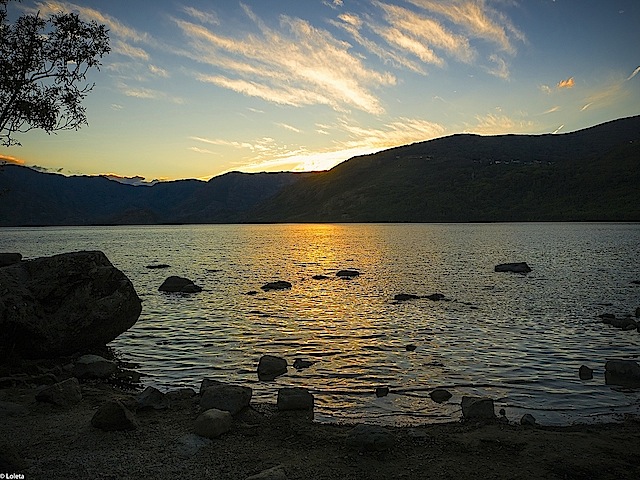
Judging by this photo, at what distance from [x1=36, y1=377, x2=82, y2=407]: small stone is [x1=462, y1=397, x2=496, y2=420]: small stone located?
1244cm

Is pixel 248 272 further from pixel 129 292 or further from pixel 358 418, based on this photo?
pixel 358 418

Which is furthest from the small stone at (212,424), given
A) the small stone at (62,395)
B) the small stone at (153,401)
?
the small stone at (62,395)

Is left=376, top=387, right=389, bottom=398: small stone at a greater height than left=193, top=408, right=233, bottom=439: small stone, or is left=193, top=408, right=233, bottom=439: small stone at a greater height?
left=193, top=408, right=233, bottom=439: small stone

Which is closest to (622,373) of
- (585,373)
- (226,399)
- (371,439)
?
(585,373)

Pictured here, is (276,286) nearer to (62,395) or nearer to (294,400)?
(294,400)

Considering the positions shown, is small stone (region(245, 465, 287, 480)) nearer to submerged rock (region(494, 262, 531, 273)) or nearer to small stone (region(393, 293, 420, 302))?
small stone (region(393, 293, 420, 302))

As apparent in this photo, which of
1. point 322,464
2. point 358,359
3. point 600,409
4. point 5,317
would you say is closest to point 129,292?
point 5,317

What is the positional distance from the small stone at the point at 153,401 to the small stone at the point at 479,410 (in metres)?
9.45

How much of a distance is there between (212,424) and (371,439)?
429cm

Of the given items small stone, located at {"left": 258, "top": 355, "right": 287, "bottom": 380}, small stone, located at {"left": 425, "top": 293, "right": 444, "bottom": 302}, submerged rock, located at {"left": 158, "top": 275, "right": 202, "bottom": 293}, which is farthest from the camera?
submerged rock, located at {"left": 158, "top": 275, "right": 202, "bottom": 293}

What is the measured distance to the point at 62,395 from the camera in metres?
15.7

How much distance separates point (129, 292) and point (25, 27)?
41.4 feet

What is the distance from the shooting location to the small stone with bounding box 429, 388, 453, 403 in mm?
17516

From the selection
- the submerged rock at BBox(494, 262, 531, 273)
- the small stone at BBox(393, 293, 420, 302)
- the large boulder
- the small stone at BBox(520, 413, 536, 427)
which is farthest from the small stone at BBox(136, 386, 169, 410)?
the submerged rock at BBox(494, 262, 531, 273)
